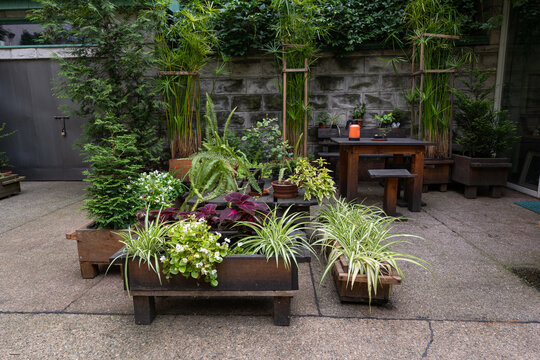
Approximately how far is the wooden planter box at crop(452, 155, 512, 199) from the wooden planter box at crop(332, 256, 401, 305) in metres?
3.01

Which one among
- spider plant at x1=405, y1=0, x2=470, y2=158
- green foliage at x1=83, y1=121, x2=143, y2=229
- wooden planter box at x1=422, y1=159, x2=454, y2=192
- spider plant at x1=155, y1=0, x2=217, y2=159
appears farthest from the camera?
wooden planter box at x1=422, y1=159, x2=454, y2=192

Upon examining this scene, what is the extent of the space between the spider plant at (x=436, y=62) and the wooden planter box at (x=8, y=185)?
5.59m

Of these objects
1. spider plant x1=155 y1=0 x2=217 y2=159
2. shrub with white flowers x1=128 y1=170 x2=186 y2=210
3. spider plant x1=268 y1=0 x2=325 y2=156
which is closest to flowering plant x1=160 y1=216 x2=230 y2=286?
shrub with white flowers x1=128 y1=170 x2=186 y2=210

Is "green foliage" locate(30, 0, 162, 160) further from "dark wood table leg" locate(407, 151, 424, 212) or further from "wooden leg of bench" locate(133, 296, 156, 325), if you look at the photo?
"dark wood table leg" locate(407, 151, 424, 212)

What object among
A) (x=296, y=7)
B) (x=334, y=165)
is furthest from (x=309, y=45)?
(x=334, y=165)

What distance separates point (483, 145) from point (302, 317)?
144 inches

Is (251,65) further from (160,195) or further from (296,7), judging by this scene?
(160,195)

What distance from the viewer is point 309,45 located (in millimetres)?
4695

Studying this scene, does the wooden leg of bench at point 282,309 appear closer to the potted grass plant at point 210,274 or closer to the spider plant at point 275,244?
the potted grass plant at point 210,274

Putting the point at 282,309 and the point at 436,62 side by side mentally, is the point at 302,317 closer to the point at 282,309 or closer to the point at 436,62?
the point at 282,309

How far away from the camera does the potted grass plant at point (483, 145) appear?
14.0 ft

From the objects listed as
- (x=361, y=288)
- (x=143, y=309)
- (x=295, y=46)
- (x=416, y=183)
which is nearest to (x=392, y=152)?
(x=416, y=183)

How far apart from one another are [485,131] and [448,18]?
1.66 metres

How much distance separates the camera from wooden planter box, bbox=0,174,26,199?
4.75m
